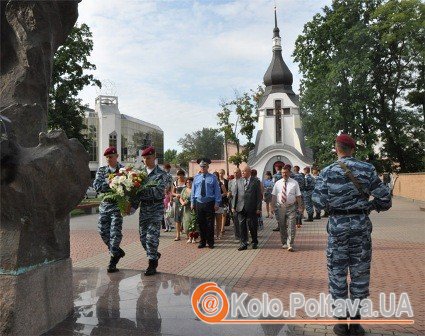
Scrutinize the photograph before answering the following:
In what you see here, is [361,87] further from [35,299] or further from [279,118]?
[35,299]

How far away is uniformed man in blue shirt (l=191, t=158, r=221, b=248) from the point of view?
1051 cm

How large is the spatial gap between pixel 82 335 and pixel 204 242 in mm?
6719

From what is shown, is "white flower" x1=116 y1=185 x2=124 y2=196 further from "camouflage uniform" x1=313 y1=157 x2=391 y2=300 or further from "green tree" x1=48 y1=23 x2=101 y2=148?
"green tree" x1=48 y1=23 x2=101 y2=148

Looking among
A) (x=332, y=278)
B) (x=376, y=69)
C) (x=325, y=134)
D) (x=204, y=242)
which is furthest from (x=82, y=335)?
(x=376, y=69)

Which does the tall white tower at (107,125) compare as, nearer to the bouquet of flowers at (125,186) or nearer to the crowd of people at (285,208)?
the crowd of people at (285,208)

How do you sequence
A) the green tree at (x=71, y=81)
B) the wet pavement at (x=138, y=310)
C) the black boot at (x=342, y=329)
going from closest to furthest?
1. the wet pavement at (x=138, y=310)
2. the black boot at (x=342, y=329)
3. the green tree at (x=71, y=81)

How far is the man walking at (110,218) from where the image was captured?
6.62 m

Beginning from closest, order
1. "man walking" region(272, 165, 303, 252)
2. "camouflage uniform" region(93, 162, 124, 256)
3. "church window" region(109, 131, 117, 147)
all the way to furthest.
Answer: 1. "camouflage uniform" region(93, 162, 124, 256)
2. "man walking" region(272, 165, 303, 252)
3. "church window" region(109, 131, 117, 147)

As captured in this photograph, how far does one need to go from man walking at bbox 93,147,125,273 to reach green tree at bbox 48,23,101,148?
21150 mm

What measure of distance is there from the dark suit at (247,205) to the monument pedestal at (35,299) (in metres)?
5.96

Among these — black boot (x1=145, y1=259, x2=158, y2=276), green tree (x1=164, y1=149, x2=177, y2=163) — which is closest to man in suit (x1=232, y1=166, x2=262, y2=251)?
black boot (x1=145, y1=259, x2=158, y2=276)

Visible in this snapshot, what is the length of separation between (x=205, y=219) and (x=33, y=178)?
23.2 ft

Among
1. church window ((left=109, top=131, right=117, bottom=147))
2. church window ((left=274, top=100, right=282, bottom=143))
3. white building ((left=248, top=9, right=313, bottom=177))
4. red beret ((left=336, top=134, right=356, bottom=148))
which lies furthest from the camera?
church window ((left=109, top=131, right=117, bottom=147))

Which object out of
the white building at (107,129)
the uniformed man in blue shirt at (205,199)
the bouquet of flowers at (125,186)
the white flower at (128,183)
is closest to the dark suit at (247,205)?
the uniformed man in blue shirt at (205,199)
